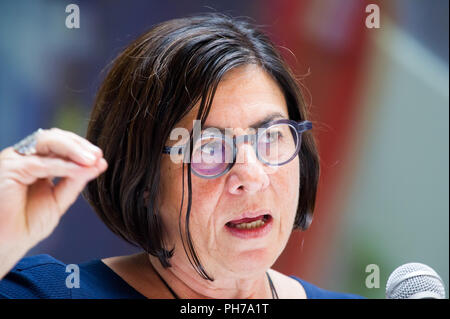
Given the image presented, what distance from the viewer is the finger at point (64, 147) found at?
106cm

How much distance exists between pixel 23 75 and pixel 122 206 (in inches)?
23.1

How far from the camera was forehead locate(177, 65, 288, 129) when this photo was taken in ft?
4.77

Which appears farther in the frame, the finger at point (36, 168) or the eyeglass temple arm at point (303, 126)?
the eyeglass temple arm at point (303, 126)

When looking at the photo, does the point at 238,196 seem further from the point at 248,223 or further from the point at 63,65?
the point at 63,65

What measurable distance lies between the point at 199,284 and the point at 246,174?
16.5 inches

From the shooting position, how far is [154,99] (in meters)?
1.47

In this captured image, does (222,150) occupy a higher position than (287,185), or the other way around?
(222,150)

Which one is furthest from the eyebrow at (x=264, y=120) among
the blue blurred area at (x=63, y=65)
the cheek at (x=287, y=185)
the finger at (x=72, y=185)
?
the blue blurred area at (x=63, y=65)

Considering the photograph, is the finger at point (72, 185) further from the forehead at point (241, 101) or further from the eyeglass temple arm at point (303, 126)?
the eyeglass temple arm at point (303, 126)

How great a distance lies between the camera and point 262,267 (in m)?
1.52

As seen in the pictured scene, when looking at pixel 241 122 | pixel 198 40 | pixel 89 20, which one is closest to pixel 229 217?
pixel 241 122

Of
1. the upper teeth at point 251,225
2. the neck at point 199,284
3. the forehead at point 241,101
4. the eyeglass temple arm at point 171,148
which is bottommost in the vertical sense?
the neck at point 199,284

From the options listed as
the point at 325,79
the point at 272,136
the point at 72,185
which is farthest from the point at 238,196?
the point at 325,79

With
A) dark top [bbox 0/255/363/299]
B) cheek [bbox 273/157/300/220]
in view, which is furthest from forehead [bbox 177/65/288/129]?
dark top [bbox 0/255/363/299]
